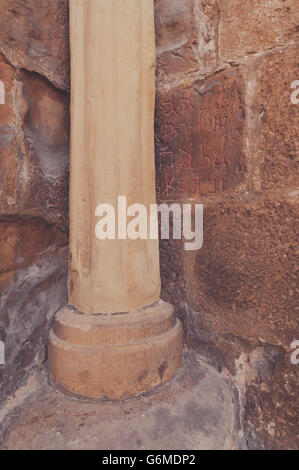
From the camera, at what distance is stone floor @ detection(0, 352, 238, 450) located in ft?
2.39

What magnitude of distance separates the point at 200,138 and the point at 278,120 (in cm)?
25

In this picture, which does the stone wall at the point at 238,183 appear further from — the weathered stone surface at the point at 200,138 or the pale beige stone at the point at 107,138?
the pale beige stone at the point at 107,138

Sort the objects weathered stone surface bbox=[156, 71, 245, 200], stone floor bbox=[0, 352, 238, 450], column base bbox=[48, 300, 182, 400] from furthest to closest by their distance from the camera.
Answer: weathered stone surface bbox=[156, 71, 245, 200] < column base bbox=[48, 300, 182, 400] < stone floor bbox=[0, 352, 238, 450]

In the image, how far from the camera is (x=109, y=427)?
76 centimetres

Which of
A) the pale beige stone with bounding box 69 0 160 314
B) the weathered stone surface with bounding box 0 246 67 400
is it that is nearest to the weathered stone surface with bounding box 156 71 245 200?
the pale beige stone with bounding box 69 0 160 314

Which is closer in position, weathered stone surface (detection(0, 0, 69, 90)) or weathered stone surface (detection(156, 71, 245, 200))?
weathered stone surface (detection(0, 0, 69, 90))

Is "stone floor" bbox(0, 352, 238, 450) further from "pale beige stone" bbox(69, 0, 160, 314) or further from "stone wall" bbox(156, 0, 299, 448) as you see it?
"pale beige stone" bbox(69, 0, 160, 314)

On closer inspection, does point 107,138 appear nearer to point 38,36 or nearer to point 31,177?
point 31,177

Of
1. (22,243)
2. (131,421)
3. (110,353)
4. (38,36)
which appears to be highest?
(38,36)

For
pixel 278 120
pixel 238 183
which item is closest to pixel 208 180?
pixel 238 183

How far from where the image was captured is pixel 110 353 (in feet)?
2.76

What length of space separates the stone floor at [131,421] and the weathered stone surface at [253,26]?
1033 millimetres

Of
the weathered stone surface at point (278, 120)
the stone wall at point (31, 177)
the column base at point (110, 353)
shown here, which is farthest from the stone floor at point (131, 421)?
the weathered stone surface at point (278, 120)

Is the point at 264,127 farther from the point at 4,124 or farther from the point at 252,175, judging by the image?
the point at 4,124
